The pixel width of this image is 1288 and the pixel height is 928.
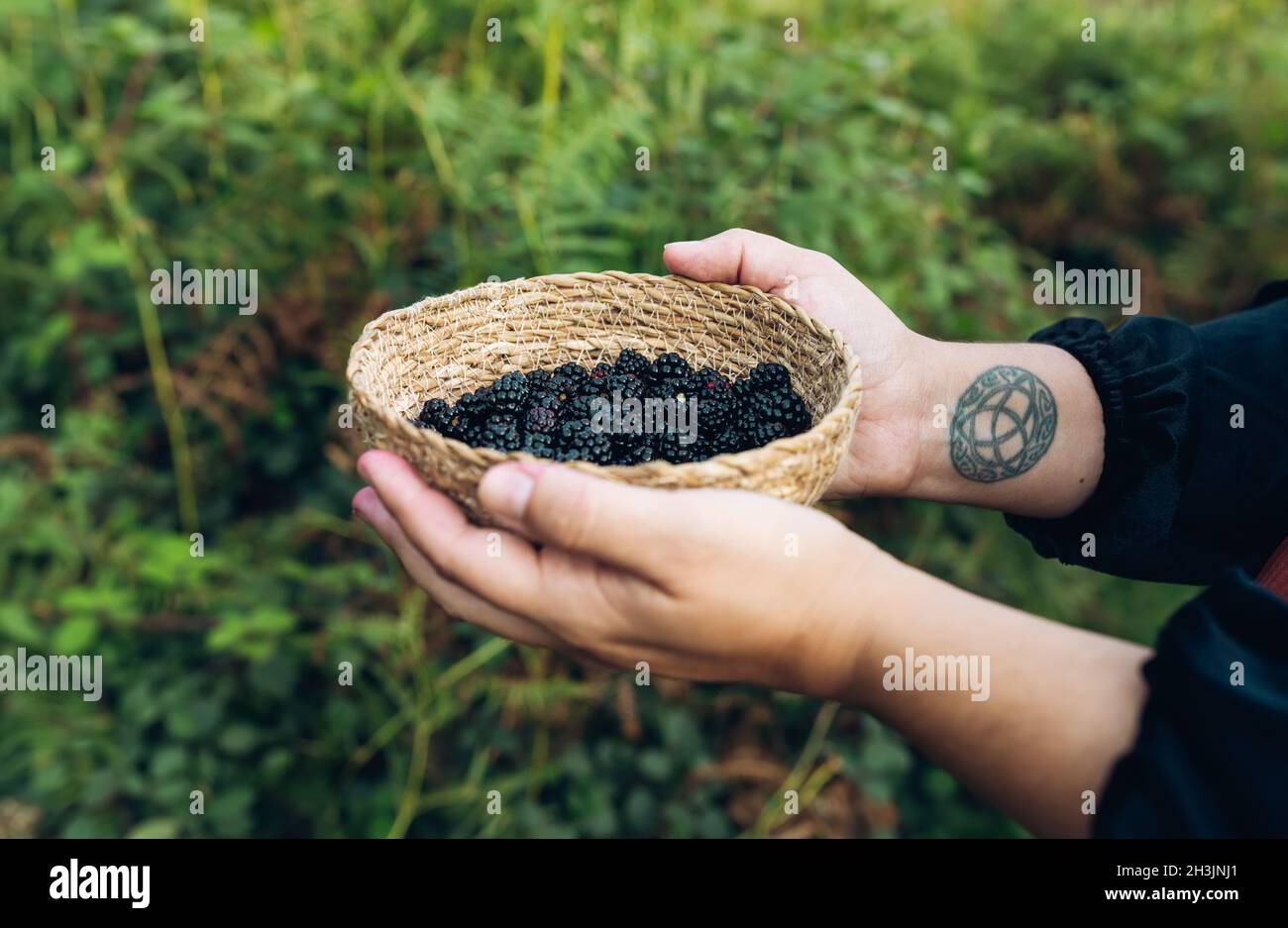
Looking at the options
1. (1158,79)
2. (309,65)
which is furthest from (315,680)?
(1158,79)

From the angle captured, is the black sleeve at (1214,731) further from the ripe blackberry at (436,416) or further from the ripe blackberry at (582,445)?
the ripe blackberry at (436,416)

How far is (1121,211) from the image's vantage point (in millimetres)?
4910

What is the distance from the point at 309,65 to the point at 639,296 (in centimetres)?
204

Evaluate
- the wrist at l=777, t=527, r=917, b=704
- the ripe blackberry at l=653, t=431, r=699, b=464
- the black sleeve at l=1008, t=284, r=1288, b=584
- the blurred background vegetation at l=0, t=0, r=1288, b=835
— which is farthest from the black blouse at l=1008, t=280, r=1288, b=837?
the blurred background vegetation at l=0, t=0, r=1288, b=835

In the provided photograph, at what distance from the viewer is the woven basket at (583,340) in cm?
176

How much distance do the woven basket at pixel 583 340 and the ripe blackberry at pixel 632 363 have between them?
5.1 inches

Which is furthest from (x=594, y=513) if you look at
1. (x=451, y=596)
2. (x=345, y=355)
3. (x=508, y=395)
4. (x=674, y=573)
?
(x=345, y=355)

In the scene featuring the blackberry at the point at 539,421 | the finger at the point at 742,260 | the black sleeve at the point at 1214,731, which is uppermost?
the finger at the point at 742,260

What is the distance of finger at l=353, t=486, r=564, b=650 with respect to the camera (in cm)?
170

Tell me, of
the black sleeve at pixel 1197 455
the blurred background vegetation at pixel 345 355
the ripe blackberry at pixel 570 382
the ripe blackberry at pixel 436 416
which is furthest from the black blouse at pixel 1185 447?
the ripe blackberry at pixel 436 416

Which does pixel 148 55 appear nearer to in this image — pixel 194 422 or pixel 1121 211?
pixel 194 422

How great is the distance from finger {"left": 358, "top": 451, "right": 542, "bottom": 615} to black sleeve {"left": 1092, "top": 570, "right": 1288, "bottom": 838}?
0.84 meters

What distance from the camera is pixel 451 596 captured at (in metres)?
1.75

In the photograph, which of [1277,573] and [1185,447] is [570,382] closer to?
[1185,447]
